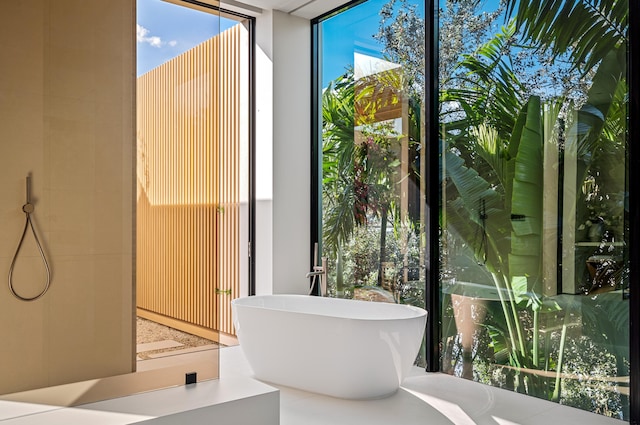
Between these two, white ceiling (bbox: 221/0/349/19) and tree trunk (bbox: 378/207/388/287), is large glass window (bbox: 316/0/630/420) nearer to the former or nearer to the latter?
tree trunk (bbox: 378/207/388/287)

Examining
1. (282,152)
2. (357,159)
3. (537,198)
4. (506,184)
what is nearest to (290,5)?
(282,152)

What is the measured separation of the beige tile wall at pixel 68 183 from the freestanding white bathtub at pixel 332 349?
140 cm

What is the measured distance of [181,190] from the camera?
91.5 inches

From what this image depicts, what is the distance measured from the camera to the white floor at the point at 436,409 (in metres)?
2.96

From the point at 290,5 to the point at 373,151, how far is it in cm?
Result: 151

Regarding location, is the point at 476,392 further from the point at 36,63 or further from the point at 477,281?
the point at 36,63

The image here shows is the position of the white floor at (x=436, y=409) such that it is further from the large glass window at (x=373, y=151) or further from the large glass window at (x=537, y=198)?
the large glass window at (x=373, y=151)

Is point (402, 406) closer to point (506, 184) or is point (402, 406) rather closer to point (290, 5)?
point (506, 184)

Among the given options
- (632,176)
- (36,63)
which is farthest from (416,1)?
(36,63)

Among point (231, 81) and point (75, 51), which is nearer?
point (75, 51)

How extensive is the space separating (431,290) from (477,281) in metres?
0.37

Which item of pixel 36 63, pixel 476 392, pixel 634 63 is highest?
pixel 634 63

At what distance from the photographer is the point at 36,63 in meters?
1.99

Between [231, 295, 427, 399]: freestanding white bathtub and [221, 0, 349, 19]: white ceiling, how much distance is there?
268 centimetres
